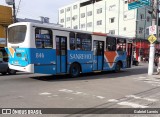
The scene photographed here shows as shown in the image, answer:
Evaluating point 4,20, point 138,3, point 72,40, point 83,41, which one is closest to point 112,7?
point 4,20

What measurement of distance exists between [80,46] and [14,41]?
4333mm

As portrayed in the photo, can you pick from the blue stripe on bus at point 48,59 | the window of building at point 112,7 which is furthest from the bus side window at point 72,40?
the window of building at point 112,7

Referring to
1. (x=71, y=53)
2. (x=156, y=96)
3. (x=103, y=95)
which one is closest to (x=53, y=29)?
(x=71, y=53)

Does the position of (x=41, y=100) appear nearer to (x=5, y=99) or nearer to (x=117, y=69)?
(x=5, y=99)

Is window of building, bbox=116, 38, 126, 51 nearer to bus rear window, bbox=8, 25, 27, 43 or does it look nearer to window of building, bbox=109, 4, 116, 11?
bus rear window, bbox=8, 25, 27, 43

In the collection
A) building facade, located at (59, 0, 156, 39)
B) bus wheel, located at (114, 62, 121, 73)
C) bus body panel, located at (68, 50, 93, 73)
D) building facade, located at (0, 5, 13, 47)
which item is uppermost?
building facade, located at (59, 0, 156, 39)

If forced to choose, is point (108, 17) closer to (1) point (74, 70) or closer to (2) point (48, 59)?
(1) point (74, 70)

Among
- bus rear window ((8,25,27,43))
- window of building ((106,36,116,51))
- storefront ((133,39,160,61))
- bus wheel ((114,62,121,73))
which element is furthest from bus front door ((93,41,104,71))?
storefront ((133,39,160,61))

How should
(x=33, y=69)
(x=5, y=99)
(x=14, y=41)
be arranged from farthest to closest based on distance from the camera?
(x=14, y=41) → (x=33, y=69) → (x=5, y=99)

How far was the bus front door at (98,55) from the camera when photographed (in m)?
16.2

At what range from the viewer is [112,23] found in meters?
53.9

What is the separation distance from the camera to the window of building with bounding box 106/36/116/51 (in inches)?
677

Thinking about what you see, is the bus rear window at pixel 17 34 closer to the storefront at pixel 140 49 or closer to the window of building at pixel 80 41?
the window of building at pixel 80 41

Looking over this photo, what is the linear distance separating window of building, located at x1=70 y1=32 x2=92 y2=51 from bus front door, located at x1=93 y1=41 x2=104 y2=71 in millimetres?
673
